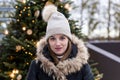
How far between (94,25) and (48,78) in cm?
1013

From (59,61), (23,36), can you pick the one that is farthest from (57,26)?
(23,36)

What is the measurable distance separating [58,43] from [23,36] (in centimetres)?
194

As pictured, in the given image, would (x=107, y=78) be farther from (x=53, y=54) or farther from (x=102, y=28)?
(x=102, y=28)

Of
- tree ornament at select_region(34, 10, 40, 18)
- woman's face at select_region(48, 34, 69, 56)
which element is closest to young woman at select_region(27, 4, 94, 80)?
woman's face at select_region(48, 34, 69, 56)

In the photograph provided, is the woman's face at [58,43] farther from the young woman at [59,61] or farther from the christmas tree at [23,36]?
the christmas tree at [23,36]

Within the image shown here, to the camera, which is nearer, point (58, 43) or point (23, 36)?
point (58, 43)

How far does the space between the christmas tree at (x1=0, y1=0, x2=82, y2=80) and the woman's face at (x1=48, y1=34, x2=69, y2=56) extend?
66.1 inches

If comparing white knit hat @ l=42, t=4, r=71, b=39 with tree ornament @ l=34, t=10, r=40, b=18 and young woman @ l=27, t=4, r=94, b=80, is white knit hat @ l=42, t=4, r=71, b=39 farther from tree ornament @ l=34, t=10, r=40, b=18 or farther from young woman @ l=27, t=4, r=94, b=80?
tree ornament @ l=34, t=10, r=40, b=18

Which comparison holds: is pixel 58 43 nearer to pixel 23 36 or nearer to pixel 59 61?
pixel 59 61

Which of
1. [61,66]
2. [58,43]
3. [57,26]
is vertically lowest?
[61,66]

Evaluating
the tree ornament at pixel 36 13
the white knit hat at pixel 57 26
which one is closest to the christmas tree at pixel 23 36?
the tree ornament at pixel 36 13

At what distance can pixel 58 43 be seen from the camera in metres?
3.05

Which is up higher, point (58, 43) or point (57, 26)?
point (57, 26)

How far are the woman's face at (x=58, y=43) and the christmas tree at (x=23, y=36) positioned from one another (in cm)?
168
